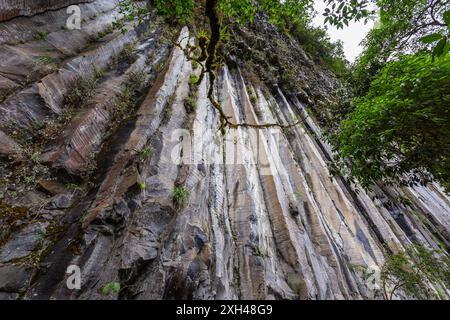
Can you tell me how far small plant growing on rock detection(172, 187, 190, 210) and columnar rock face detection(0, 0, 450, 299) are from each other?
3.0 inches

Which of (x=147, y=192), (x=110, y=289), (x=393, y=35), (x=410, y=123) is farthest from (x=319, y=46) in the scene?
(x=110, y=289)

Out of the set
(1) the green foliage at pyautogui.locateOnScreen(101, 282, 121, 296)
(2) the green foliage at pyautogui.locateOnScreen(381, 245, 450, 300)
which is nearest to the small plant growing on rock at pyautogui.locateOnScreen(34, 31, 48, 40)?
(1) the green foliage at pyautogui.locateOnScreen(101, 282, 121, 296)

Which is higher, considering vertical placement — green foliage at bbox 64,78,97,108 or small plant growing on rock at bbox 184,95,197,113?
small plant growing on rock at bbox 184,95,197,113

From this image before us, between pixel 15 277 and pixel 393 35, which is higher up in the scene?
pixel 393 35

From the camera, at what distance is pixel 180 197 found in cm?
508

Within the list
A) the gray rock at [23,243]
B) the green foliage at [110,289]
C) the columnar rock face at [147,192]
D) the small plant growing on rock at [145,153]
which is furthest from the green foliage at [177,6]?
the green foliage at [110,289]

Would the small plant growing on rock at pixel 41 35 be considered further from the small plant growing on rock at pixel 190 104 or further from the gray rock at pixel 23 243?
the gray rock at pixel 23 243

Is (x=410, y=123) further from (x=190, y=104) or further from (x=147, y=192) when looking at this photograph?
(x=147, y=192)

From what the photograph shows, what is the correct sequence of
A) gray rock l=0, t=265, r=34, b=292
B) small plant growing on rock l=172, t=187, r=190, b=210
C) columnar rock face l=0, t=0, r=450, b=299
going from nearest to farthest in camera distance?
gray rock l=0, t=265, r=34, b=292 < columnar rock face l=0, t=0, r=450, b=299 < small plant growing on rock l=172, t=187, r=190, b=210

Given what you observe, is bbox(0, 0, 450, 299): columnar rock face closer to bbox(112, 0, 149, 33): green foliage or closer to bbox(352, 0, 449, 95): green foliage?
bbox(112, 0, 149, 33): green foliage

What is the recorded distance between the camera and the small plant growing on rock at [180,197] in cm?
500

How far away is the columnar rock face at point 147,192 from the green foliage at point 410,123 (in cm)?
219

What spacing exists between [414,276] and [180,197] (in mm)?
6265

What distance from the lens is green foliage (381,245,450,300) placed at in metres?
6.21
